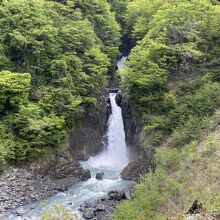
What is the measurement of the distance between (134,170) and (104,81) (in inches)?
343

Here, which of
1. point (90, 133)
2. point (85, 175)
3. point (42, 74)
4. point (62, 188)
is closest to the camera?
point (62, 188)

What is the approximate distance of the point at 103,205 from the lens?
79.1ft

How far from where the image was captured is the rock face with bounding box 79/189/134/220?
23.0 metres

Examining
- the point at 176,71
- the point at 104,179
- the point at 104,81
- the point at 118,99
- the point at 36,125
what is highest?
the point at 176,71

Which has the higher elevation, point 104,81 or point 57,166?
point 104,81

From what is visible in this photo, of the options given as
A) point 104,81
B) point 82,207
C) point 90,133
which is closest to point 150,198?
point 82,207

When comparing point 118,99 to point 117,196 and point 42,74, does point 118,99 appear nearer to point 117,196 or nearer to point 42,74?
point 42,74

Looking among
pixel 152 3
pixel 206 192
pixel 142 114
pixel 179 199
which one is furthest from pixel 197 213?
pixel 152 3

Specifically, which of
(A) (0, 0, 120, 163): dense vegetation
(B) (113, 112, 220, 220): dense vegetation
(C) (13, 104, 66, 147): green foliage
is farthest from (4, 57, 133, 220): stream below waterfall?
(B) (113, 112, 220, 220): dense vegetation

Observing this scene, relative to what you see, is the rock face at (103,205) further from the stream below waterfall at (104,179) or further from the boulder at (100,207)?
the stream below waterfall at (104,179)

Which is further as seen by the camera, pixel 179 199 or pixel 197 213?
pixel 179 199

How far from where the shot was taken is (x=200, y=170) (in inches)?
842

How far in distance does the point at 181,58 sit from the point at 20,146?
14.7m

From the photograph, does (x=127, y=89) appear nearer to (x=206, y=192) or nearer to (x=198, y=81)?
(x=198, y=81)
